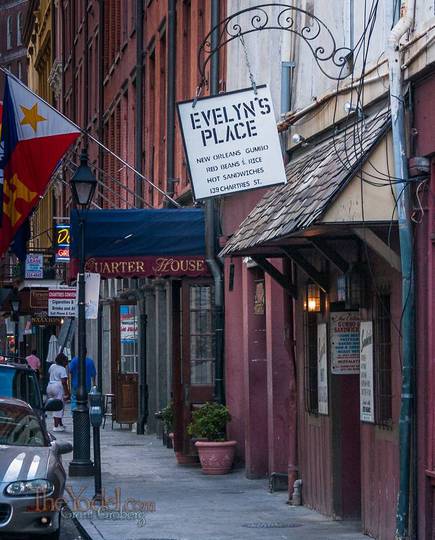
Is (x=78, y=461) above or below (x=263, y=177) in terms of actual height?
below

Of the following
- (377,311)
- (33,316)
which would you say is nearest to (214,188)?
(377,311)

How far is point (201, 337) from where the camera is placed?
2177cm

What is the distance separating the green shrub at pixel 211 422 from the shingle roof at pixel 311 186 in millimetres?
4706

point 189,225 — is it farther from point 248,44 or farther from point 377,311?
point 377,311

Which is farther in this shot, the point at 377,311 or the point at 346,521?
the point at 346,521

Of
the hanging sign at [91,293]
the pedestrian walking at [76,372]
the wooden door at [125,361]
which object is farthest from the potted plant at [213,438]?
the wooden door at [125,361]

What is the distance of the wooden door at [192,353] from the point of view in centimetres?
2150

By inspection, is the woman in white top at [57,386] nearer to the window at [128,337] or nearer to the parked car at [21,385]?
the window at [128,337]

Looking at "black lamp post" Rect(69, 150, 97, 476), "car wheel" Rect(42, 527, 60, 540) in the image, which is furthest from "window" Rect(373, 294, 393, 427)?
"black lamp post" Rect(69, 150, 97, 476)

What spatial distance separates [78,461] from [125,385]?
1117cm

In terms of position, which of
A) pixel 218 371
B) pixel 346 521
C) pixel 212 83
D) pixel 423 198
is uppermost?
pixel 212 83

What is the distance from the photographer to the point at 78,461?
65.6ft

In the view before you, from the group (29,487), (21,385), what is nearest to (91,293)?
(21,385)

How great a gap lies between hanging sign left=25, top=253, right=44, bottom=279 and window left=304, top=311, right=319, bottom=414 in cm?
3093
